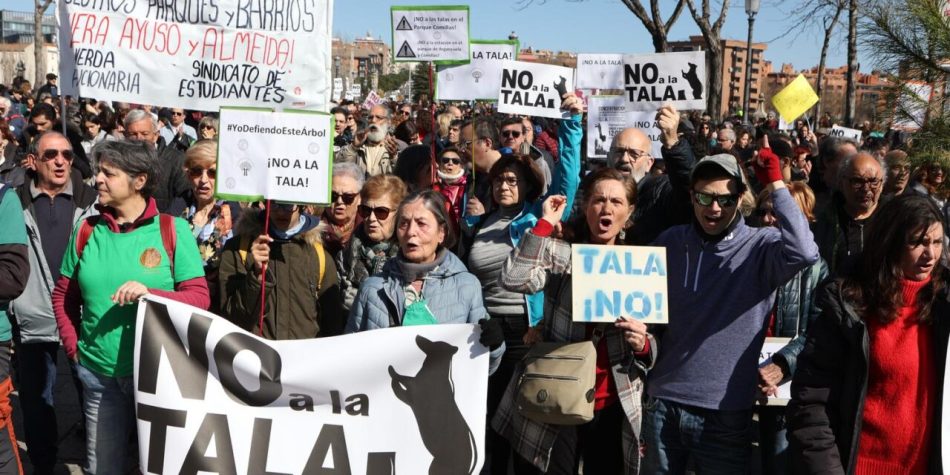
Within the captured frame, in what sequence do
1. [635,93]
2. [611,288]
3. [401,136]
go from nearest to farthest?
[611,288] → [635,93] → [401,136]

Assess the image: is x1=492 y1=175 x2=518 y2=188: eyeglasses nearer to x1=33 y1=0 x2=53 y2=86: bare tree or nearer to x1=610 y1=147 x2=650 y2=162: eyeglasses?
x1=610 y1=147 x2=650 y2=162: eyeglasses

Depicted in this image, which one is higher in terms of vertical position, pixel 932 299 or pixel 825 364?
pixel 932 299

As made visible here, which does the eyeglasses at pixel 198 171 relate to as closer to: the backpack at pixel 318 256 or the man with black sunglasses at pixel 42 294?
the man with black sunglasses at pixel 42 294

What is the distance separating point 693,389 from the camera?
Result: 146 inches

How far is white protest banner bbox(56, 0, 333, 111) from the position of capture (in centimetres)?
523

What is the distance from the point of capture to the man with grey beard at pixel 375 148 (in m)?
10.2

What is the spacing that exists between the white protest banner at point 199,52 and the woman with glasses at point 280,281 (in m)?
0.95

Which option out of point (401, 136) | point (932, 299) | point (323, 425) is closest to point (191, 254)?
point (323, 425)

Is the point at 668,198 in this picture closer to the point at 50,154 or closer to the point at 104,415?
the point at 104,415

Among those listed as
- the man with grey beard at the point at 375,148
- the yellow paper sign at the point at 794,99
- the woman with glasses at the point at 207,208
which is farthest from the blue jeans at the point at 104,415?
the yellow paper sign at the point at 794,99

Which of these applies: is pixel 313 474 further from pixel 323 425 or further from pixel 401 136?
pixel 401 136

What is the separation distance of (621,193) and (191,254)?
1.96 metres

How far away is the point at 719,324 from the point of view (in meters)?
3.70

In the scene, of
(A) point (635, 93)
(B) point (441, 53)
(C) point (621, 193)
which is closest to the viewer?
(C) point (621, 193)
